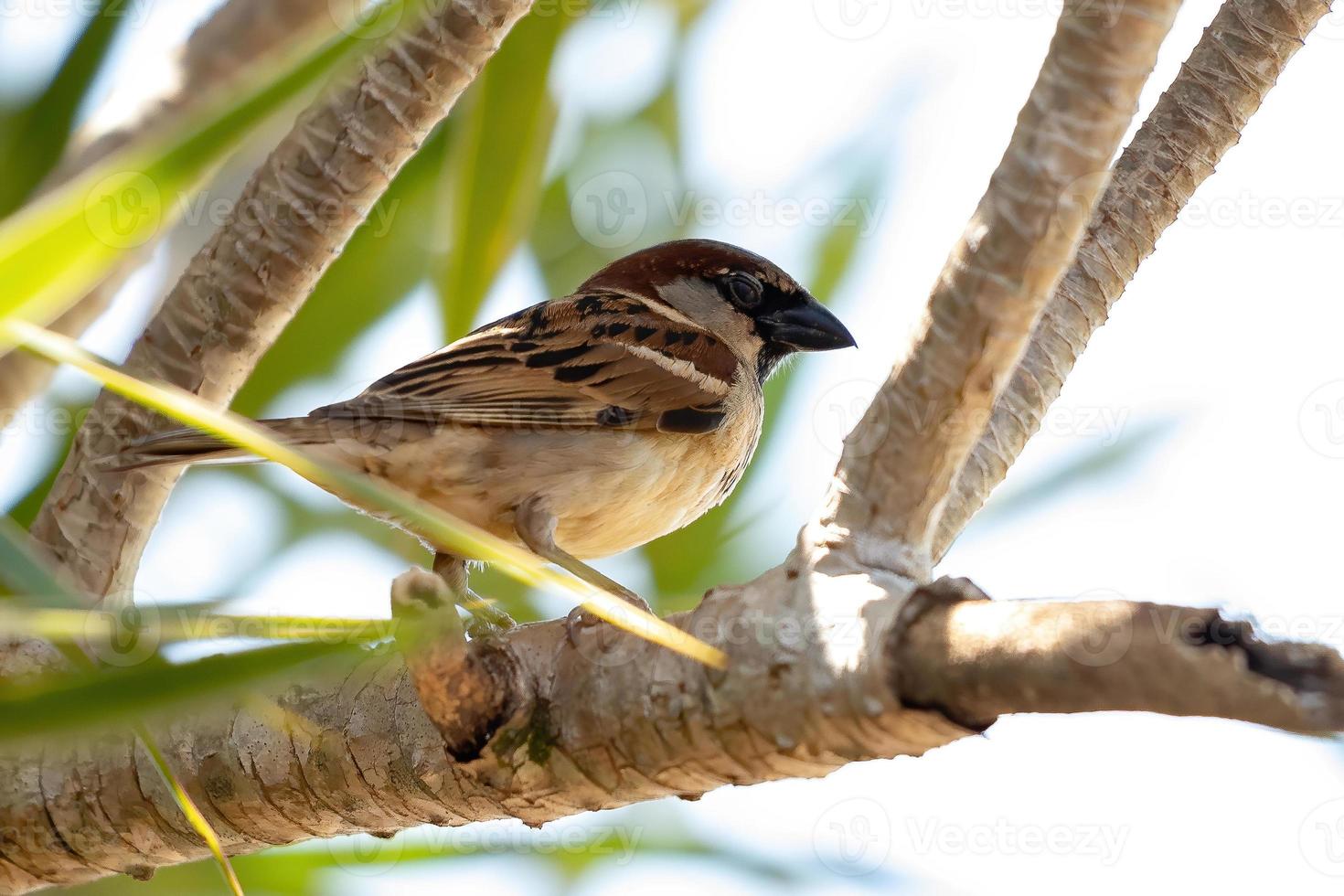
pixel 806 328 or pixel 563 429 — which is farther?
pixel 806 328

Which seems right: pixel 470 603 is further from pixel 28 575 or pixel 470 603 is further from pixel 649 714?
pixel 28 575

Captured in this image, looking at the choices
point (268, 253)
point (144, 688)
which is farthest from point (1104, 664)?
point (268, 253)

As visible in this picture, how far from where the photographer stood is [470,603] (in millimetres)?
2227

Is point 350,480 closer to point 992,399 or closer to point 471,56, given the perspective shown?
point 992,399

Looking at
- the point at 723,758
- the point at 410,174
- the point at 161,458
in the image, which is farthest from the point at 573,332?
the point at 723,758

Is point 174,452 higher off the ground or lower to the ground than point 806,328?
lower

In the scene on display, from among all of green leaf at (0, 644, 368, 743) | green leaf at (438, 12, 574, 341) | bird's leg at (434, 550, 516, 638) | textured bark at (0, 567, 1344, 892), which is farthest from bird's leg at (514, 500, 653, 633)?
green leaf at (0, 644, 368, 743)

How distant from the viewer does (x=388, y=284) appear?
12.5 feet

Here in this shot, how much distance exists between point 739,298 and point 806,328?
9.0 inches

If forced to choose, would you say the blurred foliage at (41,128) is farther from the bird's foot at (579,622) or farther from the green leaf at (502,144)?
the bird's foot at (579,622)

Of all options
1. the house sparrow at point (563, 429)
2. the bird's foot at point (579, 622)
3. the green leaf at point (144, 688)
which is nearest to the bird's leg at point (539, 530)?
the house sparrow at point (563, 429)

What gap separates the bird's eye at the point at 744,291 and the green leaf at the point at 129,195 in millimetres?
2386

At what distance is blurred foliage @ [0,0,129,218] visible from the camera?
9.12 ft

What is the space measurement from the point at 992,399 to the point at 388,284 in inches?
101
